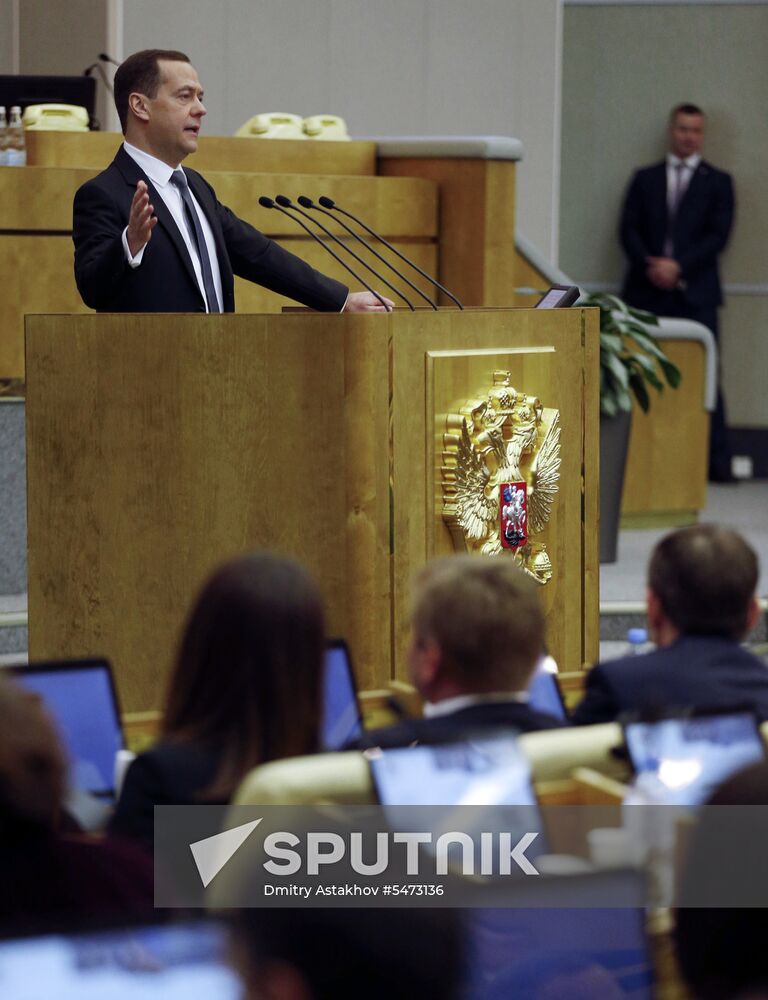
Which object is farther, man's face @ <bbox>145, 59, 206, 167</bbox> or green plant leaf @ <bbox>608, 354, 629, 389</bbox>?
green plant leaf @ <bbox>608, 354, 629, 389</bbox>

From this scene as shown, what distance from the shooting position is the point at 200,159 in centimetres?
588

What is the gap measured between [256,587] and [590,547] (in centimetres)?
192

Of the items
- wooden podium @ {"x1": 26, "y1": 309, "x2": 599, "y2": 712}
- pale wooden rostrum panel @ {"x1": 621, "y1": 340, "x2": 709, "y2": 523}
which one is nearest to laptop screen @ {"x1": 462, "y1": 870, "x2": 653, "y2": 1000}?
wooden podium @ {"x1": 26, "y1": 309, "x2": 599, "y2": 712}

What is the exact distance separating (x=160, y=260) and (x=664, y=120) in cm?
545

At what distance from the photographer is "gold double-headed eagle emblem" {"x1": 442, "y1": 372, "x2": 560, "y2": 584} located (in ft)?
10.7

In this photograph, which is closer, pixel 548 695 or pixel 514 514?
pixel 548 695

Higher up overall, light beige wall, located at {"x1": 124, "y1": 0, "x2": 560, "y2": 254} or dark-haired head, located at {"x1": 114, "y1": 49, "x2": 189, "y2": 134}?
light beige wall, located at {"x1": 124, "y1": 0, "x2": 560, "y2": 254}

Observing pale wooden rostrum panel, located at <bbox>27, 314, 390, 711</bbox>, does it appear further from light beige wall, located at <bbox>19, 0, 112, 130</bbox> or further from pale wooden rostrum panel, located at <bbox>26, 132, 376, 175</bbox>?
light beige wall, located at <bbox>19, 0, 112, 130</bbox>

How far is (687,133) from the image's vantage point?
8.01 metres

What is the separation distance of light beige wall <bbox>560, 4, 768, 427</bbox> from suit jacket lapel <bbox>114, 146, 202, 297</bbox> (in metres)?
5.15

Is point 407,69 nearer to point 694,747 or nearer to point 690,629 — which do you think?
point 690,629

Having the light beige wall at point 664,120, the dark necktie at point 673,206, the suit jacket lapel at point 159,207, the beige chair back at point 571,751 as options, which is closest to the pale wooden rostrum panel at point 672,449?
the dark necktie at point 673,206

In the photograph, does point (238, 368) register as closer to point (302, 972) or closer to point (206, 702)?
point (206, 702)

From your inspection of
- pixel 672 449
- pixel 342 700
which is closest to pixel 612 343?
pixel 672 449
